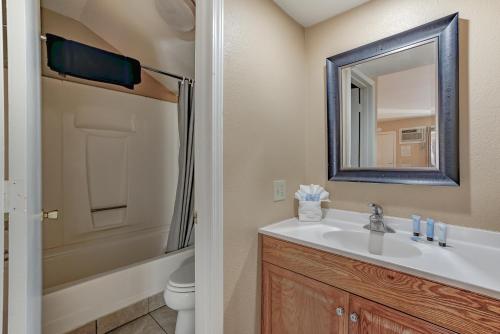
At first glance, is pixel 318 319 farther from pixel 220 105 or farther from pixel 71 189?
pixel 71 189

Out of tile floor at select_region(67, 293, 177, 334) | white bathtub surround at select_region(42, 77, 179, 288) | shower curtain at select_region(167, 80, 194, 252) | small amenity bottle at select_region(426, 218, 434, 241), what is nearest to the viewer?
small amenity bottle at select_region(426, 218, 434, 241)

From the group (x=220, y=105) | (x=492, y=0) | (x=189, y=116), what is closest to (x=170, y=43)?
(x=189, y=116)

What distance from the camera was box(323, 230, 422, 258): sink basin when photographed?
42.1 inches

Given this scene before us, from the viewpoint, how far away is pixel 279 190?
1.39 metres

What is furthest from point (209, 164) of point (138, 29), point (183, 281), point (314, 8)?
point (138, 29)

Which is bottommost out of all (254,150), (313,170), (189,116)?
(313,170)

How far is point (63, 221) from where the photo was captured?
1815 mm

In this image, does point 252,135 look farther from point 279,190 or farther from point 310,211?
point 310,211

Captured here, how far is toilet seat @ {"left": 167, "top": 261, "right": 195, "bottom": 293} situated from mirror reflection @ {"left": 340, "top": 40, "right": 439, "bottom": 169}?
1245 mm

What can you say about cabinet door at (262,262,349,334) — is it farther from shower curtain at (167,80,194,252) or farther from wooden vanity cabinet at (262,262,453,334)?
shower curtain at (167,80,194,252)

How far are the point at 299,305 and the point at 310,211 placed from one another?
51cm

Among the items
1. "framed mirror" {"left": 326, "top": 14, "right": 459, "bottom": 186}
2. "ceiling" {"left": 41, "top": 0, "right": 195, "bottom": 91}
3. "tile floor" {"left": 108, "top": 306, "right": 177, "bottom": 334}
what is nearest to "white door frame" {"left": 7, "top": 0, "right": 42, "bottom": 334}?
"tile floor" {"left": 108, "top": 306, "right": 177, "bottom": 334}

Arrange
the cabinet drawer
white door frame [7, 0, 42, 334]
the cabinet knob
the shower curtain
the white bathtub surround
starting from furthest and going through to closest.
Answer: the shower curtain, the white bathtub surround, the cabinet knob, white door frame [7, 0, 42, 334], the cabinet drawer

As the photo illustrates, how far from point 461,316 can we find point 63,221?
2.42m
